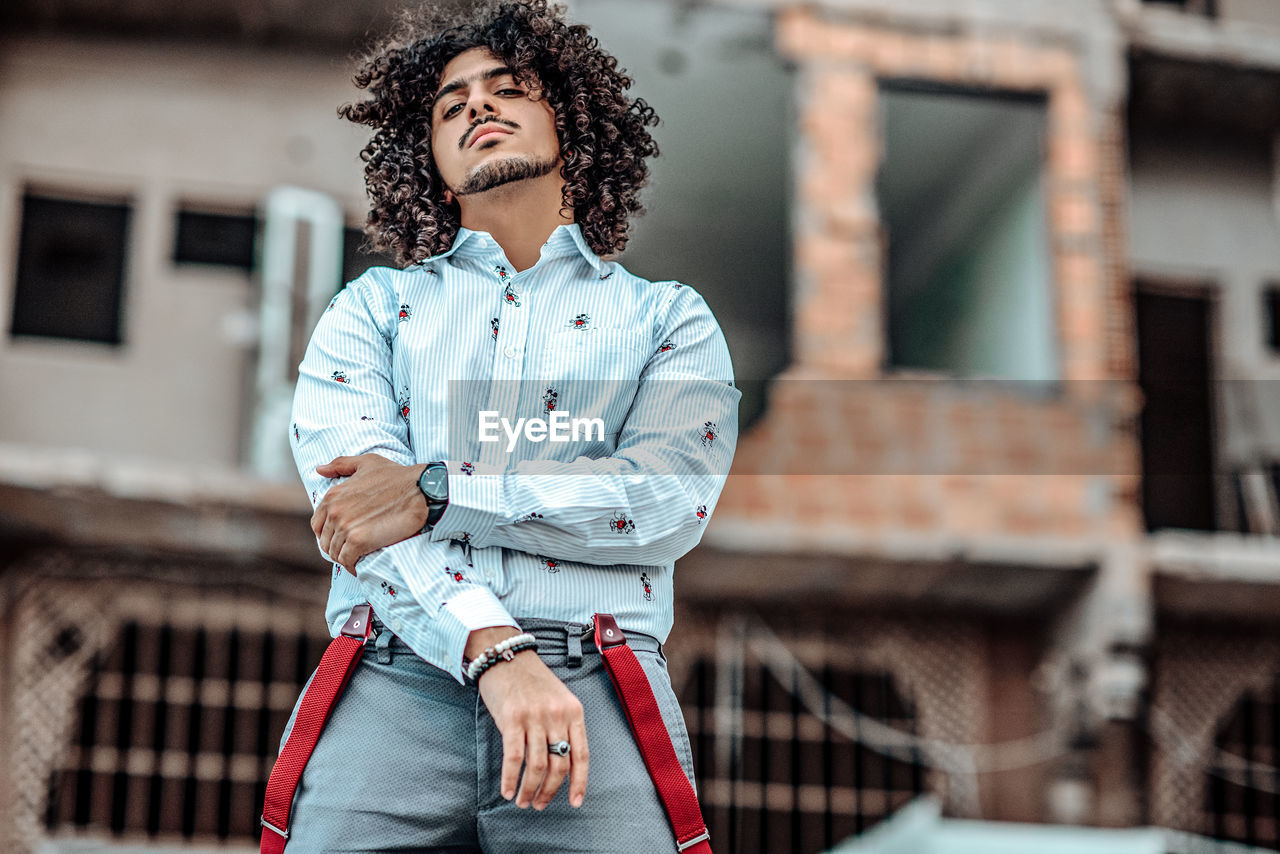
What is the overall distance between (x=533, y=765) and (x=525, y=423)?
44 centimetres

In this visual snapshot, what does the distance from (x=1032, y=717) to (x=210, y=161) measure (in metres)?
5.91

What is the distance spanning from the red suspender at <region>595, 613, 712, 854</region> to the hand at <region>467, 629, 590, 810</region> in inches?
4.1

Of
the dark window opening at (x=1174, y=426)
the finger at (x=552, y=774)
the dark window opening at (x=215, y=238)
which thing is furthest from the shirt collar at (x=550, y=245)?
the dark window opening at (x=1174, y=426)

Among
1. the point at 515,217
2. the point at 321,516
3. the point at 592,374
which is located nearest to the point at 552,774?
the point at 321,516

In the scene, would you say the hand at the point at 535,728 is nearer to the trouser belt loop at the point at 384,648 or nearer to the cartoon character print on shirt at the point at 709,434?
the trouser belt loop at the point at 384,648

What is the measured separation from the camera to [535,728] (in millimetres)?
1454

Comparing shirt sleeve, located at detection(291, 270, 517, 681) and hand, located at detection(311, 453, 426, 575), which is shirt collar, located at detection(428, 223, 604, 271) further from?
hand, located at detection(311, 453, 426, 575)

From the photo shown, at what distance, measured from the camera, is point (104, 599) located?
7.89 meters

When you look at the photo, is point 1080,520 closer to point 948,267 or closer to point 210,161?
point 948,267

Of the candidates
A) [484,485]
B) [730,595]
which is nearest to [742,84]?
[730,595]

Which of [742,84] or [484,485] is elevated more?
[742,84]

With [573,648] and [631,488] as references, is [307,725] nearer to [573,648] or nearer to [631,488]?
[573,648]

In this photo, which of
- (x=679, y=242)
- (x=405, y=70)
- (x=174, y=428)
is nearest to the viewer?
(x=405, y=70)

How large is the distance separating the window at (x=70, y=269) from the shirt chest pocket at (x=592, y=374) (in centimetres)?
746
